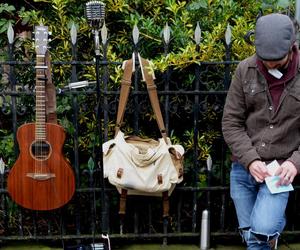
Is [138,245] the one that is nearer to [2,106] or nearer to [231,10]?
[2,106]

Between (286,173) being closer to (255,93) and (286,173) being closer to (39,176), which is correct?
(255,93)

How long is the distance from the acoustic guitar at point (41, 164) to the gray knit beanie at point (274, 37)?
145cm

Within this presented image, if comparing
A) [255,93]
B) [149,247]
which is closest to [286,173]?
[255,93]

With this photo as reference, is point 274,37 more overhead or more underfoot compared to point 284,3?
more underfoot

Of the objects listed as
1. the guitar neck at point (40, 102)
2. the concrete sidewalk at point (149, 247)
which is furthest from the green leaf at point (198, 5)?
the concrete sidewalk at point (149, 247)

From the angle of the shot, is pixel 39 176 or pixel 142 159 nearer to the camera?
pixel 142 159

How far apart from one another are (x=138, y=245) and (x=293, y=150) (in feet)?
5.00

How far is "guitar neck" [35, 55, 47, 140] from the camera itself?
13.9ft

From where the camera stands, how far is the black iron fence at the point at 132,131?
4.45m

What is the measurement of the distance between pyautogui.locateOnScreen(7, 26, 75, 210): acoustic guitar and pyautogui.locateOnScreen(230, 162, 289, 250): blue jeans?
1.21 meters

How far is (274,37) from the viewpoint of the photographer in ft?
11.9

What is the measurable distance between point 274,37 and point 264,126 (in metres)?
0.60

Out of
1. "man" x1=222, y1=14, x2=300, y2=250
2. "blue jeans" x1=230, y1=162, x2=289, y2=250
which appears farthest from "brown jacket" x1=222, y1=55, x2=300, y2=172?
"blue jeans" x1=230, y1=162, x2=289, y2=250

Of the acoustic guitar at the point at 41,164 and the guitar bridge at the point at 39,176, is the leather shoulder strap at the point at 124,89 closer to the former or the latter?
the acoustic guitar at the point at 41,164
